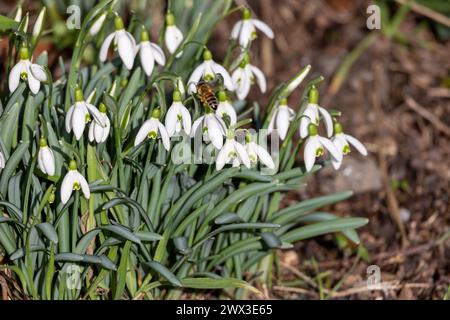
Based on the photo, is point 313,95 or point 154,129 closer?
point 154,129

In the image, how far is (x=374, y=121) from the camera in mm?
4004

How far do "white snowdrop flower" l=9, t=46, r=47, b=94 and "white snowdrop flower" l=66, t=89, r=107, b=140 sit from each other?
0.16 m

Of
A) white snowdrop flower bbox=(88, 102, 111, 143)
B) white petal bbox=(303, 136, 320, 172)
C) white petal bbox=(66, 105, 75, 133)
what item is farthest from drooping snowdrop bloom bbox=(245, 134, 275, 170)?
white petal bbox=(66, 105, 75, 133)

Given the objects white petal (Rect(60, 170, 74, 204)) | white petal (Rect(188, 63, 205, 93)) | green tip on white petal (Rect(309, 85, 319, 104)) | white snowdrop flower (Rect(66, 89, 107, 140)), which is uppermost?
white petal (Rect(188, 63, 205, 93))

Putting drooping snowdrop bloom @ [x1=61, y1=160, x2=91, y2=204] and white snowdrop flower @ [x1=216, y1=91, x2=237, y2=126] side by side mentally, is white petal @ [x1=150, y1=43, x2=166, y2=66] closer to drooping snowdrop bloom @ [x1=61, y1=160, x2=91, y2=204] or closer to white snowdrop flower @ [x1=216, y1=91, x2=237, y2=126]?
white snowdrop flower @ [x1=216, y1=91, x2=237, y2=126]

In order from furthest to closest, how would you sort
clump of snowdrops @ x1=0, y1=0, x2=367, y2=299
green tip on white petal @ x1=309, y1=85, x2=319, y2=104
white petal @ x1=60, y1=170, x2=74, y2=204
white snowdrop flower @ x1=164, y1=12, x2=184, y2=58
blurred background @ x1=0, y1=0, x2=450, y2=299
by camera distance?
blurred background @ x1=0, y1=0, x2=450, y2=299 < white snowdrop flower @ x1=164, y1=12, x2=184, y2=58 < green tip on white petal @ x1=309, y1=85, x2=319, y2=104 < clump of snowdrops @ x1=0, y1=0, x2=367, y2=299 < white petal @ x1=60, y1=170, x2=74, y2=204

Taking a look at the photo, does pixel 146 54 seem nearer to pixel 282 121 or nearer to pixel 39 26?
pixel 39 26

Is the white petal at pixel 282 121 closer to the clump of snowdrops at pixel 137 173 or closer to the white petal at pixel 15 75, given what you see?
the clump of snowdrops at pixel 137 173

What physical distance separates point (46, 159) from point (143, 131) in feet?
0.95

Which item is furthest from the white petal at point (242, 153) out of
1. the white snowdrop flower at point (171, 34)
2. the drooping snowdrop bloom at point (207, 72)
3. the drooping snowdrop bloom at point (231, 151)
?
the white snowdrop flower at point (171, 34)

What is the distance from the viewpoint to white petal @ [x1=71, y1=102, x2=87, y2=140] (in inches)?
88.0

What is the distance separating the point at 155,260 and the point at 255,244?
1.18 feet

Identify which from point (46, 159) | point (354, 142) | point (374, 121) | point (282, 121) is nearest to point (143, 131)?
point (46, 159)
